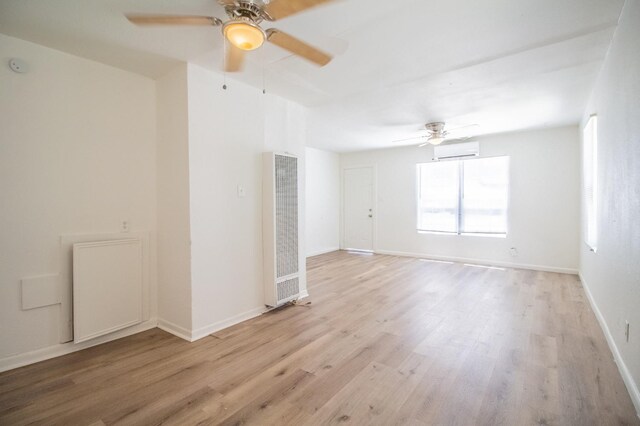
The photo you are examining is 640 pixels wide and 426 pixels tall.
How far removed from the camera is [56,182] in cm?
239

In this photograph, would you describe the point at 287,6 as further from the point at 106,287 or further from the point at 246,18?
the point at 106,287

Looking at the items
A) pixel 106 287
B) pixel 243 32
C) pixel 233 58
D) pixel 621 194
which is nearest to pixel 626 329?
pixel 621 194

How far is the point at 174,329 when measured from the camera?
2799 mm

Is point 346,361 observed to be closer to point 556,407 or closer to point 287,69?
point 556,407

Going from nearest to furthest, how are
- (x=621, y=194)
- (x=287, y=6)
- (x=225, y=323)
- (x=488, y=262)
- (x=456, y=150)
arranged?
(x=287, y=6) → (x=621, y=194) → (x=225, y=323) → (x=488, y=262) → (x=456, y=150)

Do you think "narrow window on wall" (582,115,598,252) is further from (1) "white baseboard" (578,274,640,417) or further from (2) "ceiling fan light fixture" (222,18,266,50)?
(2) "ceiling fan light fixture" (222,18,266,50)

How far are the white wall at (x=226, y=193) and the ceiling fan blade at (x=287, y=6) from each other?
4.49ft

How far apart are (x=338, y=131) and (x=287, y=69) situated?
2.48 meters

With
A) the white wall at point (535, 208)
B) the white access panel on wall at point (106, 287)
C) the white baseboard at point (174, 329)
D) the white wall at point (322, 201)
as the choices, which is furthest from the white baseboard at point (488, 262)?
the white access panel on wall at point (106, 287)

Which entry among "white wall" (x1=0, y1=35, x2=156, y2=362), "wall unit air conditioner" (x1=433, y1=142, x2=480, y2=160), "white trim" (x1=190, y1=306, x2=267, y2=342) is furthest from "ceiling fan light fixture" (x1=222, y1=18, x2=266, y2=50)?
"wall unit air conditioner" (x1=433, y1=142, x2=480, y2=160)

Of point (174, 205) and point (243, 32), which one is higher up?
point (243, 32)

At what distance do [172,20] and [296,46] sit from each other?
0.72 m

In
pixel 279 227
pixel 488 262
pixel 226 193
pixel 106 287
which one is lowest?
pixel 488 262

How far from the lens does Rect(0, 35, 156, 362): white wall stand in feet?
7.17
